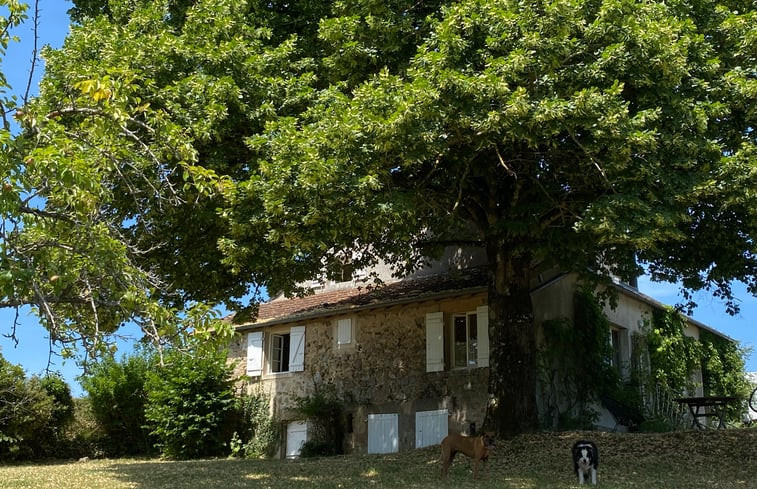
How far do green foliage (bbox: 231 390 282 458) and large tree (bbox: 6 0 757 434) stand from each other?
7.19 m

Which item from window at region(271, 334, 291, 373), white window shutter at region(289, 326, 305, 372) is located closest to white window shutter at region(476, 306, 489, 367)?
white window shutter at region(289, 326, 305, 372)

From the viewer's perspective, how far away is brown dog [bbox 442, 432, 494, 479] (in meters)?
11.7

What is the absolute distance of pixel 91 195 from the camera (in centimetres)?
691

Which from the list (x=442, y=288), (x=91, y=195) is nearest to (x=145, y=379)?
(x=442, y=288)

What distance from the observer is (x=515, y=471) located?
12.5m

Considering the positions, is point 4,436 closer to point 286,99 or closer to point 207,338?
point 286,99

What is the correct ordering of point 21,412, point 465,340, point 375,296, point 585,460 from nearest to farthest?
point 585,460
point 465,340
point 375,296
point 21,412

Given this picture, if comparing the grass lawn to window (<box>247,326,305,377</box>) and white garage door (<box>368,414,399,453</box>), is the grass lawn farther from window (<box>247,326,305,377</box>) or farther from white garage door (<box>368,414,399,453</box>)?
window (<box>247,326,305,377</box>)

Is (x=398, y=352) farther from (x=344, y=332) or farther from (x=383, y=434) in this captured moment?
(x=383, y=434)

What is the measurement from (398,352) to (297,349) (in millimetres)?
3392

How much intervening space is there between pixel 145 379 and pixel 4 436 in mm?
4175

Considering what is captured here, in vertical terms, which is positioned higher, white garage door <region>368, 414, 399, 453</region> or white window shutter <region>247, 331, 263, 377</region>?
white window shutter <region>247, 331, 263, 377</region>

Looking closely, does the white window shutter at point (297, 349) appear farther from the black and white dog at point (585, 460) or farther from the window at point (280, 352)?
the black and white dog at point (585, 460)

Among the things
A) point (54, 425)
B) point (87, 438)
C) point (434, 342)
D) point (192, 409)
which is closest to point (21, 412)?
point (54, 425)
